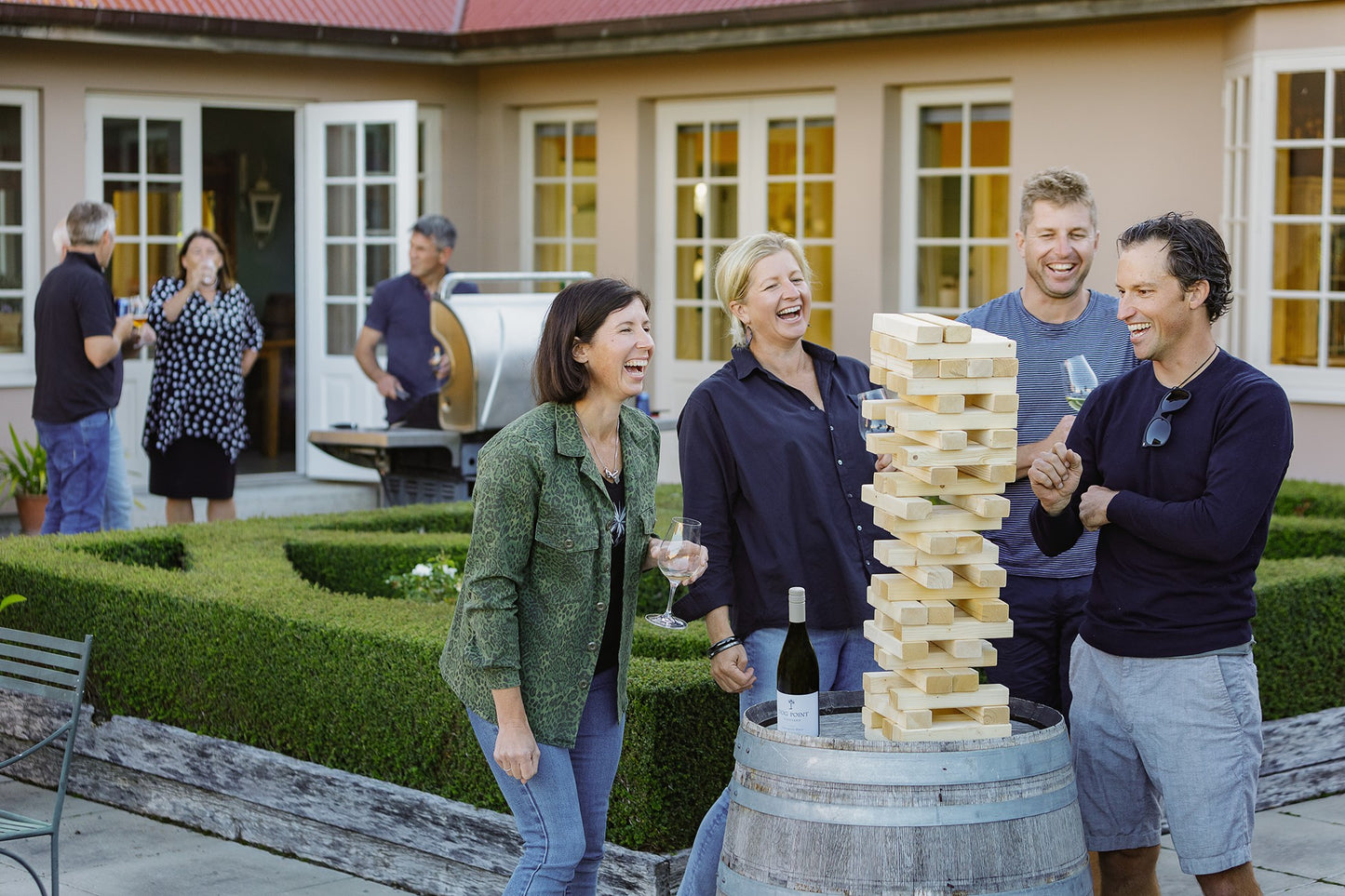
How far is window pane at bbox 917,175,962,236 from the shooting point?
1114 centimetres

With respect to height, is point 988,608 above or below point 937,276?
below

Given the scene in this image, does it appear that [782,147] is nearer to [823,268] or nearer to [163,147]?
[823,268]

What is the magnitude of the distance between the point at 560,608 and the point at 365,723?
1959mm

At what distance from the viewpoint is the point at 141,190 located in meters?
11.7

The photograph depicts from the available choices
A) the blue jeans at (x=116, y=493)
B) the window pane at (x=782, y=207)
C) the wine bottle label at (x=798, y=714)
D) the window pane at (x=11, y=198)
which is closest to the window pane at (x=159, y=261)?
the window pane at (x=11, y=198)

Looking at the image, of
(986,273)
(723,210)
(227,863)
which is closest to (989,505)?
(227,863)

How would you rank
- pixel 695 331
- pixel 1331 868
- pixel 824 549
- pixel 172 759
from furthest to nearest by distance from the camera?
pixel 695 331 → pixel 172 759 → pixel 1331 868 → pixel 824 549

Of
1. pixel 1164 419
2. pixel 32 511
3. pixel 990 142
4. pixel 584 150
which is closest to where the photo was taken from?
pixel 1164 419


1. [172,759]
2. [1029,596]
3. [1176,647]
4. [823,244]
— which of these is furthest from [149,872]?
[823,244]

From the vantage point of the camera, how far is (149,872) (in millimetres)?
5418

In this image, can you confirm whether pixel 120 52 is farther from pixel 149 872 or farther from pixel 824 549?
pixel 824 549

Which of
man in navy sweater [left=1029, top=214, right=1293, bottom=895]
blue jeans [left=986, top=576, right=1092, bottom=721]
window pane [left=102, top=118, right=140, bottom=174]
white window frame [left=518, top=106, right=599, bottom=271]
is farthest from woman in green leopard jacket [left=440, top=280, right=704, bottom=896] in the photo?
white window frame [left=518, top=106, right=599, bottom=271]

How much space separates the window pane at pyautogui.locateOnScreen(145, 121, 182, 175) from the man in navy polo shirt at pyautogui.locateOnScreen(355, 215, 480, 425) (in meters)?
2.85

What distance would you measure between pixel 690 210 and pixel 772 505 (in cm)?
850
